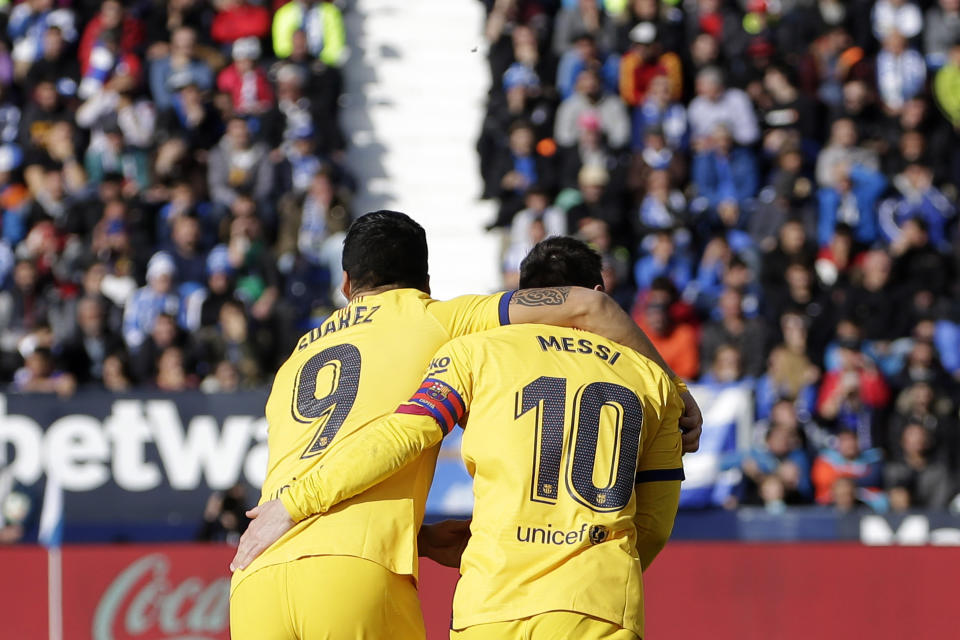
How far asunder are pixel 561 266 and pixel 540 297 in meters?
0.23

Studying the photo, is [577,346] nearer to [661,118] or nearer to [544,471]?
[544,471]

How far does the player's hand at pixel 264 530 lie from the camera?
4.27m

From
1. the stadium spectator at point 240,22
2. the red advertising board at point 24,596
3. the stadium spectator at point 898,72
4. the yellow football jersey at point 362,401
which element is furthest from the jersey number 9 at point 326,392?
the stadium spectator at point 240,22

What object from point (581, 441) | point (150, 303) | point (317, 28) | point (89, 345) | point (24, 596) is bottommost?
point (24, 596)

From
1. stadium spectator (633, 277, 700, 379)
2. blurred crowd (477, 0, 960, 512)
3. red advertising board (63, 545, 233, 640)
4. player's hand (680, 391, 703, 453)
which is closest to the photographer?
player's hand (680, 391, 703, 453)

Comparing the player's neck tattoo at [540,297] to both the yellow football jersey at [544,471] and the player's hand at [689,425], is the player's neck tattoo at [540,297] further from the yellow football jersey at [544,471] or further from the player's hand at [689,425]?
the player's hand at [689,425]

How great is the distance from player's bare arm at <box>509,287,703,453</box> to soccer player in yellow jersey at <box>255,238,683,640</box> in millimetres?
177

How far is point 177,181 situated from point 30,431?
441cm

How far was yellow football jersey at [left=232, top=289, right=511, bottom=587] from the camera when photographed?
429 cm

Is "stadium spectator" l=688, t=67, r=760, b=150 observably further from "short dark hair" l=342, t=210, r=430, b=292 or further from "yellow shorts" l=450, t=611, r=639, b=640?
"yellow shorts" l=450, t=611, r=639, b=640

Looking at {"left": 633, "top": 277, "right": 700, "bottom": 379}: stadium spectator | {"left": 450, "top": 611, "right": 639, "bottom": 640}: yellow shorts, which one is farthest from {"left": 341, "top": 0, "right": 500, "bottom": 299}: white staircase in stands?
{"left": 450, "top": 611, "right": 639, "bottom": 640}: yellow shorts

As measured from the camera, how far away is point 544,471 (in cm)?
422

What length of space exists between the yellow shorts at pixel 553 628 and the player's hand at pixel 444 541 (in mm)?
556

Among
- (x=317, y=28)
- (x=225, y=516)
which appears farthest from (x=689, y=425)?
(x=317, y=28)
